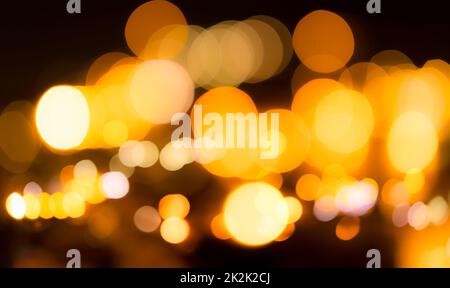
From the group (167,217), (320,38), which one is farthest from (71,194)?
(320,38)

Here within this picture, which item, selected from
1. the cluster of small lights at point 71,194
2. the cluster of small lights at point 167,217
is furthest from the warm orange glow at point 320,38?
the cluster of small lights at point 167,217

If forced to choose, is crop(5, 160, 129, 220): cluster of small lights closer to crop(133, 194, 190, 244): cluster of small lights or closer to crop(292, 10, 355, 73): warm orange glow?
crop(133, 194, 190, 244): cluster of small lights

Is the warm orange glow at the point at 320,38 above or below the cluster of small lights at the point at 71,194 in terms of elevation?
above

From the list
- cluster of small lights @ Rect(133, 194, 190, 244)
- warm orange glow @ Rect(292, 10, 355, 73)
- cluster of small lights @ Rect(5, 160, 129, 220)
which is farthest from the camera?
warm orange glow @ Rect(292, 10, 355, 73)

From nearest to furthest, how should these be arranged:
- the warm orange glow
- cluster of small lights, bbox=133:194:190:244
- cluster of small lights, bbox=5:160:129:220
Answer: cluster of small lights, bbox=5:160:129:220
cluster of small lights, bbox=133:194:190:244
the warm orange glow

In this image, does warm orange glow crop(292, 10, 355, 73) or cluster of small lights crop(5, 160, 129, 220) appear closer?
cluster of small lights crop(5, 160, 129, 220)

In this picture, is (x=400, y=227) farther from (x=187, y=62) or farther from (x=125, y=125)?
(x=187, y=62)

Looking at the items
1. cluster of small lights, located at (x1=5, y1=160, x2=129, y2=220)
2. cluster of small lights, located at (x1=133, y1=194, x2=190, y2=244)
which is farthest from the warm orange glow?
cluster of small lights, located at (x1=133, y1=194, x2=190, y2=244)

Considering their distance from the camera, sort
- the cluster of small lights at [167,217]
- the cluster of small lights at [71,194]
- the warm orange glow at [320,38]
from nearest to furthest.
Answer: the cluster of small lights at [71,194]
the cluster of small lights at [167,217]
the warm orange glow at [320,38]

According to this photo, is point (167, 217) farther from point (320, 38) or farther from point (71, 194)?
point (320, 38)

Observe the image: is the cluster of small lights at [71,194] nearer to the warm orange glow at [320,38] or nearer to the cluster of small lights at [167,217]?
the cluster of small lights at [167,217]

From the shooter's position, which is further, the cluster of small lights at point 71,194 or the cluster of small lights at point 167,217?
the cluster of small lights at point 167,217

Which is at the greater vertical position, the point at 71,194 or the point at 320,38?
the point at 320,38

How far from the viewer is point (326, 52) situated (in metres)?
8.79
